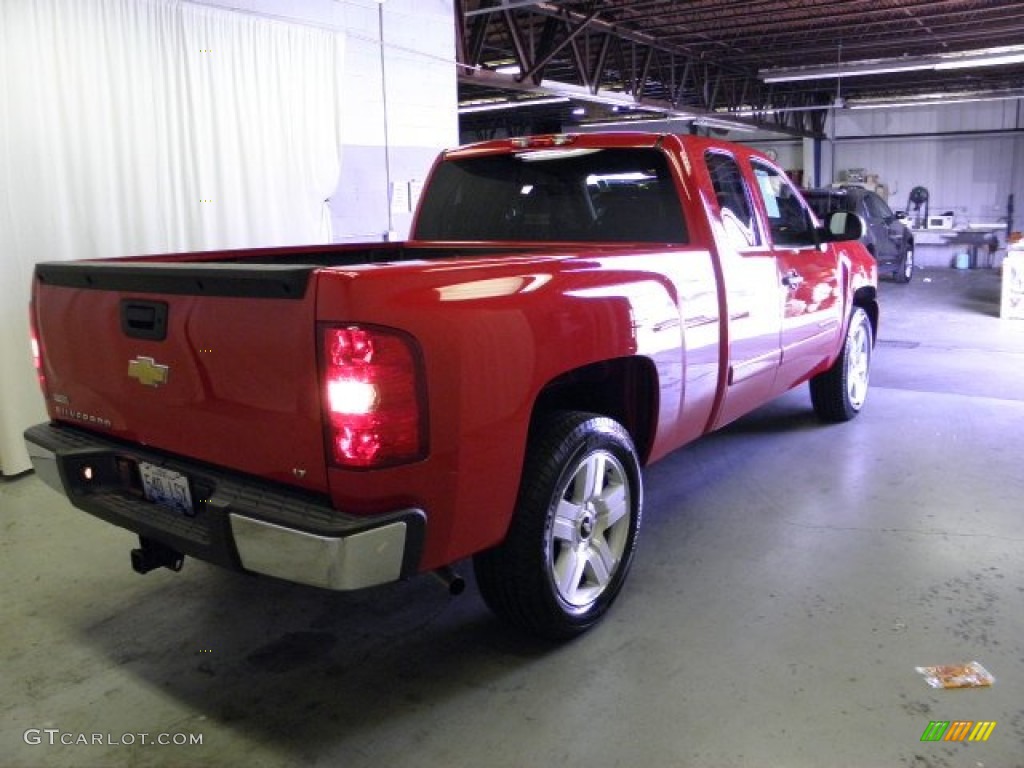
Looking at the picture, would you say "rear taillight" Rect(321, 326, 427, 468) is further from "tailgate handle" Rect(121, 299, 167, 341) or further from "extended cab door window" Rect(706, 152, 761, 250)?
"extended cab door window" Rect(706, 152, 761, 250)

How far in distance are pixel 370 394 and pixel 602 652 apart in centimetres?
138

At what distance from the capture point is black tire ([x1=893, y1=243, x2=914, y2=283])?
50.7ft

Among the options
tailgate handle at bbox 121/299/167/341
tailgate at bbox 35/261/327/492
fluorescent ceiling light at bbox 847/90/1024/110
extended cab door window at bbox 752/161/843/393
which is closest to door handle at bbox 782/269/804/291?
extended cab door window at bbox 752/161/843/393

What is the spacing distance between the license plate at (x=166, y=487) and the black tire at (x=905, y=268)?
612 inches

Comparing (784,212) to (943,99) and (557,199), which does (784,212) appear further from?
(943,99)

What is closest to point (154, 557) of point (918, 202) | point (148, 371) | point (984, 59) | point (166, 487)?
point (166, 487)

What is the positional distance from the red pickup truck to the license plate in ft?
0.04

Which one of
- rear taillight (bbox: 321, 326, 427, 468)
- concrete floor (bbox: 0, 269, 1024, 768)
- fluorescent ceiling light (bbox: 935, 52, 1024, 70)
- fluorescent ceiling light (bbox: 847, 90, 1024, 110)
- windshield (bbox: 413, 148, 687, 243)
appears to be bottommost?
concrete floor (bbox: 0, 269, 1024, 768)

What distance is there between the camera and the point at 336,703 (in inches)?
101

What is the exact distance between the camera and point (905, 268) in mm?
15680

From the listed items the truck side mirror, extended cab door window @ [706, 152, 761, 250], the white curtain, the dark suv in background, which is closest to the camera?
extended cab door window @ [706, 152, 761, 250]

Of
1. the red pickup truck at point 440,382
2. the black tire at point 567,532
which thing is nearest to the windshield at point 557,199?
the red pickup truck at point 440,382

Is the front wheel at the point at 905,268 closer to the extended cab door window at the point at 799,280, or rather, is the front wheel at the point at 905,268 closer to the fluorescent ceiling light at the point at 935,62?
the fluorescent ceiling light at the point at 935,62

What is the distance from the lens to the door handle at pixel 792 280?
4.23m
